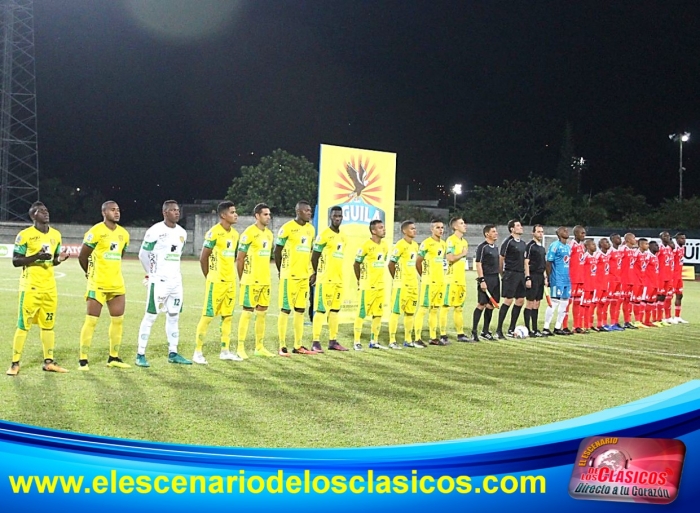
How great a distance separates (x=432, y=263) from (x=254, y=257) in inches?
136

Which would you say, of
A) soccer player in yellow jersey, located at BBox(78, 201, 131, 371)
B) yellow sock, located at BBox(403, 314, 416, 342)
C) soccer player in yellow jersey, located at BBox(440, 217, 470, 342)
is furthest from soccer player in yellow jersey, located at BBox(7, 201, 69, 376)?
soccer player in yellow jersey, located at BBox(440, 217, 470, 342)

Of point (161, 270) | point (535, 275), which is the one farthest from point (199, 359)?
point (535, 275)

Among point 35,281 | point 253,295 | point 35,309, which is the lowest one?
point 35,309

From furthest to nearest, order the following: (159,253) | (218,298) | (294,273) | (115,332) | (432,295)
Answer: (432,295)
(294,273)
(218,298)
(159,253)
(115,332)

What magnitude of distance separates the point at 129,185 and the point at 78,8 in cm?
3010

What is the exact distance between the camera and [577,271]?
47.5ft

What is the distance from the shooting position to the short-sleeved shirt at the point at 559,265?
46.5ft

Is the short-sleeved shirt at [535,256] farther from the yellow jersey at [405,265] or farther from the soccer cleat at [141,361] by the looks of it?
the soccer cleat at [141,361]

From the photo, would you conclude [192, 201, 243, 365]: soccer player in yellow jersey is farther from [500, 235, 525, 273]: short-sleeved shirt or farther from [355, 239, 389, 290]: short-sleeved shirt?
[500, 235, 525, 273]: short-sleeved shirt

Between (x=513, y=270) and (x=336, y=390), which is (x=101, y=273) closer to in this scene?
(x=336, y=390)

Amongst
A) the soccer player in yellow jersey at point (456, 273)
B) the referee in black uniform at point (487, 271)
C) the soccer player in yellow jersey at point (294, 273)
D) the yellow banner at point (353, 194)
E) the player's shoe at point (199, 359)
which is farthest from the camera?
the yellow banner at point (353, 194)

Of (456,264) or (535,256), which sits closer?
(456,264)

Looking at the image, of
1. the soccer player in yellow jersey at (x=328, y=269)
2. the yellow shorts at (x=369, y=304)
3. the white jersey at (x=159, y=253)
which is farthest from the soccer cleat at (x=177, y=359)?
the yellow shorts at (x=369, y=304)

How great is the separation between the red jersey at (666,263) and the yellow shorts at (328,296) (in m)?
9.13
